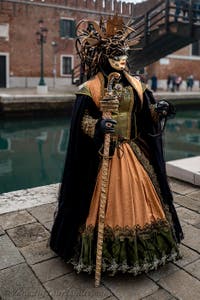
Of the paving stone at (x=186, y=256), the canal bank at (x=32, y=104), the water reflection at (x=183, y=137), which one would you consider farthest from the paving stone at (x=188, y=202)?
the canal bank at (x=32, y=104)

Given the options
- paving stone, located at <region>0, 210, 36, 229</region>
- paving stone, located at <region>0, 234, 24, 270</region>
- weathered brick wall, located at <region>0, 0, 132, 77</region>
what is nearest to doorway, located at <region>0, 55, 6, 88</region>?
weathered brick wall, located at <region>0, 0, 132, 77</region>

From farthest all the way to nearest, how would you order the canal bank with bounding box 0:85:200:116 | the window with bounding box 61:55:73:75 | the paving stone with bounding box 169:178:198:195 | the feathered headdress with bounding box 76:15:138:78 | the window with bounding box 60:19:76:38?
the window with bounding box 61:55:73:75, the window with bounding box 60:19:76:38, the canal bank with bounding box 0:85:200:116, the paving stone with bounding box 169:178:198:195, the feathered headdress with bounding box 76:15:138:78

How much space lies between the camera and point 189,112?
1697 centimetres

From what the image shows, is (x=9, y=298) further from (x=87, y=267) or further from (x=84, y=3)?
(x=84, y=3)

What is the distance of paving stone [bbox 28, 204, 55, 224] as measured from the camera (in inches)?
124

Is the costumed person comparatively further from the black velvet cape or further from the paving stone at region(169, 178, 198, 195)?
the paving stone at region(169, 178, 198, 195)

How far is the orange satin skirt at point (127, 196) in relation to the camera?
7.26 feet

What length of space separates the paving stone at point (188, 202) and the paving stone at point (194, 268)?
3.08 ft

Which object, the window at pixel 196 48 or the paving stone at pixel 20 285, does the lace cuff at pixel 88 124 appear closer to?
the paving stone at pixel 20 285

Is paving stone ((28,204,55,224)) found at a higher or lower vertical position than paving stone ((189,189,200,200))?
lower

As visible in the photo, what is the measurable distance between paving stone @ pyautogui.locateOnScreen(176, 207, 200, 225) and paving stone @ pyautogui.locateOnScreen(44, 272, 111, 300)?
1158mm

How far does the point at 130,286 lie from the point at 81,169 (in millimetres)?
759

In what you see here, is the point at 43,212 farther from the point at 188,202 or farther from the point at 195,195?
the point at 195,195

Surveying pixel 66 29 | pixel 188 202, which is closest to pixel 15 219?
pixel 188 202
